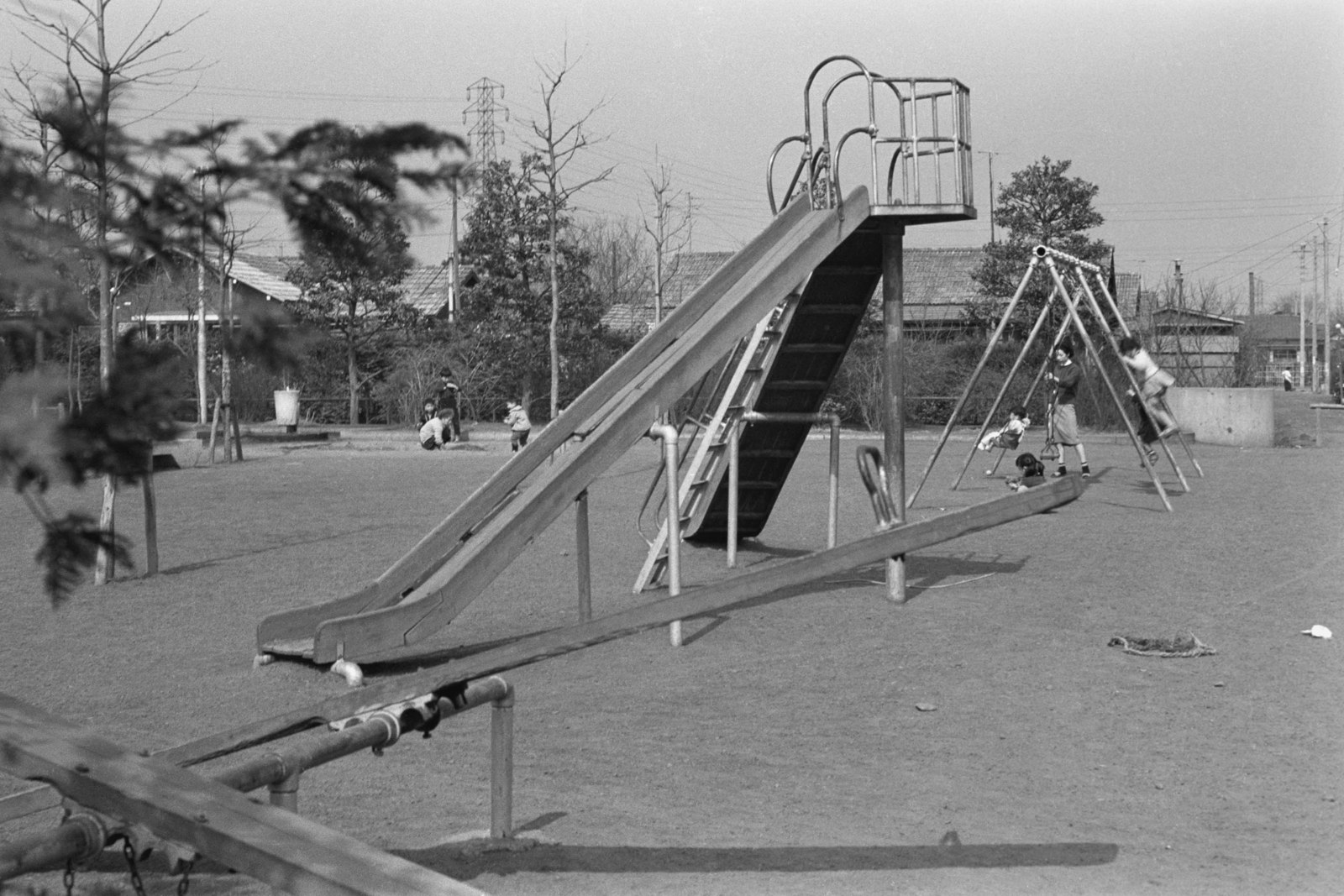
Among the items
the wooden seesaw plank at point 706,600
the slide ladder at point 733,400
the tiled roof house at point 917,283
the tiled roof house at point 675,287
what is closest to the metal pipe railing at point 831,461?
the slide ladder at point 733,400

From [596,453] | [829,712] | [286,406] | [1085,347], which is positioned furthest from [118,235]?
[286,406]

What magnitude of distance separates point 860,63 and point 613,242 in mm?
59032

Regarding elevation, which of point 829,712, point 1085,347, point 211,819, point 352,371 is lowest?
point 829,712

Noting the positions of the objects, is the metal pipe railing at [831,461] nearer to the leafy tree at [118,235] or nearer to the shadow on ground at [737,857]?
the shadow on ground at [737,857]

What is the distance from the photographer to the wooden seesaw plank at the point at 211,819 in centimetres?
238

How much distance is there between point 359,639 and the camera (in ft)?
25.7

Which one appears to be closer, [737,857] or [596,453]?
[737,857]

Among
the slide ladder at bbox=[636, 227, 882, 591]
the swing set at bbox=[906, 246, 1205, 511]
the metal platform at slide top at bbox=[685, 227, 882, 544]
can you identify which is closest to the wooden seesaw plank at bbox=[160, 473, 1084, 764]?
the slide ladder at bbox=[636, 227, 882, 591]

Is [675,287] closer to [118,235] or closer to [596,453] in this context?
[596,453]

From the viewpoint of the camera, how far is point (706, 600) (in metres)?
3.20

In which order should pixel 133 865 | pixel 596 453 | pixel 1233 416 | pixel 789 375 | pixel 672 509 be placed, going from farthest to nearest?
pixel 1233 416
pixel 789 375
pixel 672 509
pixel 596 453
pixel 133 865

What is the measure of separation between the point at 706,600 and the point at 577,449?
5.79 meters

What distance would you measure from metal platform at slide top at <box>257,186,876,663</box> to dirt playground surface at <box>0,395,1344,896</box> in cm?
38

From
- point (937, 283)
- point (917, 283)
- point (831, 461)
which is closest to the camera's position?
point (831, 461)
